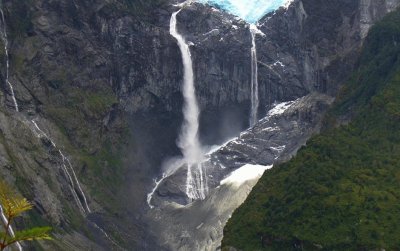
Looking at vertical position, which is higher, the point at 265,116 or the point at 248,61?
the point at 248,61

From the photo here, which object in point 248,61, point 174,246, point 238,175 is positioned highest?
point 248,61

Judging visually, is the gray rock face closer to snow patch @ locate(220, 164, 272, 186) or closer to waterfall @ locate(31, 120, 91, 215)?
snow patch @ locate(220, 164, 272, 186)

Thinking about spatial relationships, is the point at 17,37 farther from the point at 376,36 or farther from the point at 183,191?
the point at 376,36

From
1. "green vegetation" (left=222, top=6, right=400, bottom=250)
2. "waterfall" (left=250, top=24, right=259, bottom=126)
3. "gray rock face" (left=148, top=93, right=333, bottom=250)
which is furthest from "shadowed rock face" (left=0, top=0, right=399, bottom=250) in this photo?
"green vegetation" (left=222, top=6, right=400, bottom=250)

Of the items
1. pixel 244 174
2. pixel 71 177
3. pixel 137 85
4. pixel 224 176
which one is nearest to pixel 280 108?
pixel 244 174

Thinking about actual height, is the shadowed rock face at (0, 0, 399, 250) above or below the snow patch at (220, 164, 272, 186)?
above

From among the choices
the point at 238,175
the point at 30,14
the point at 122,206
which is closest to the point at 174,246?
the point at 122,206
